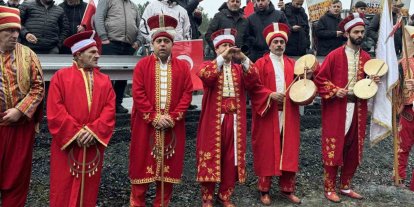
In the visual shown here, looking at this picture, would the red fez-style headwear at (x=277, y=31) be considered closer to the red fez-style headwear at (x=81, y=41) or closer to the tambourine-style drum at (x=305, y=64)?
the tambourine-style drum at (x=305, y=64)

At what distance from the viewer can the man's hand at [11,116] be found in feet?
13.2

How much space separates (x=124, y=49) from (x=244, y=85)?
280 cm

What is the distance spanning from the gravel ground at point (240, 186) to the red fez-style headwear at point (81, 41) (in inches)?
71.3

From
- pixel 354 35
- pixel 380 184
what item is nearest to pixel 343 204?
pixel 380 184

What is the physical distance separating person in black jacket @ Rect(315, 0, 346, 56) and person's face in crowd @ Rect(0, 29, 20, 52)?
19.3 ft

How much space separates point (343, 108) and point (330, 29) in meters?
3.34

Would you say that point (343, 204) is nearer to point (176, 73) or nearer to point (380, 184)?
point (380, 184)

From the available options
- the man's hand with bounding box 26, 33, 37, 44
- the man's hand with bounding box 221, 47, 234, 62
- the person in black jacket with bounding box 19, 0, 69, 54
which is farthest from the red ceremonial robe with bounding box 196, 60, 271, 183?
the person in black jacket with bounding box 19, 0, 69, 54

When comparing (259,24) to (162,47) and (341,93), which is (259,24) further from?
(162,47)

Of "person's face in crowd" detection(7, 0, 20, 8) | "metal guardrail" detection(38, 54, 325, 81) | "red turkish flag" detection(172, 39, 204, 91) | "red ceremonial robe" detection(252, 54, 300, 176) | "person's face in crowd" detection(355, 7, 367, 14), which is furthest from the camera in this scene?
"person's face in crowd" detection(355, 7, 367, 14)

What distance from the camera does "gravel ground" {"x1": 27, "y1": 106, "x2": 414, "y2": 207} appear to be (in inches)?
210

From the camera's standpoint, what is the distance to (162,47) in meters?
4.69

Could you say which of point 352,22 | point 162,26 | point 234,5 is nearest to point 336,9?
point 234,5

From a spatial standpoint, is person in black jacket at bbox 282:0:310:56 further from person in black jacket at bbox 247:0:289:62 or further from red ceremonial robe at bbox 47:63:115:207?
red ceremonial robe at bbox 47:63:115:207
